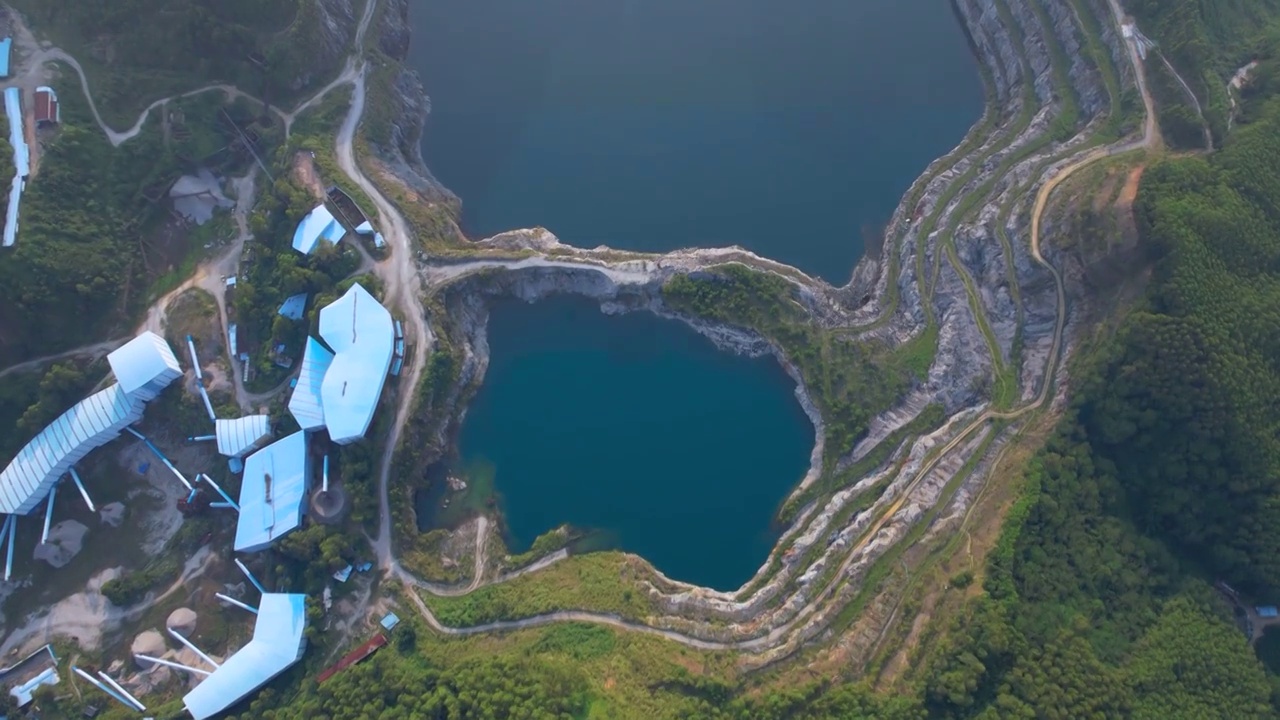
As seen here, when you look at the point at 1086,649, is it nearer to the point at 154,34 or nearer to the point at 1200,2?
the point at 1200,2

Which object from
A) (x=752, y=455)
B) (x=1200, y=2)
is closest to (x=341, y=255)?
(x=752, y=455)

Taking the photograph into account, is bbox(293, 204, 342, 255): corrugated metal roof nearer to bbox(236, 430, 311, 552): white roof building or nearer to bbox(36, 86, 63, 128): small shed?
bbox(236, 430, 311, 552): white roof building

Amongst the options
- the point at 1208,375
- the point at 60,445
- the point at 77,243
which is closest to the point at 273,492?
the point at 60,445

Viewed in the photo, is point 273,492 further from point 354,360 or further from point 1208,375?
point 1208,375

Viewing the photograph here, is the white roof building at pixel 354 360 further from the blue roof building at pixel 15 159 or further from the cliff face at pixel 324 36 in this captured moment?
the blue roof building at pixel 15 159

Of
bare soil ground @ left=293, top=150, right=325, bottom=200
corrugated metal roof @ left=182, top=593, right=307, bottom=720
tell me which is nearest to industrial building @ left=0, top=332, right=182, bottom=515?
bare soil ground @ left=293, top=150, right=325, bottom=200
